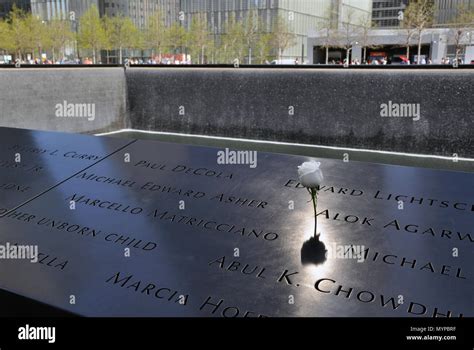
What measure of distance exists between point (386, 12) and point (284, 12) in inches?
837

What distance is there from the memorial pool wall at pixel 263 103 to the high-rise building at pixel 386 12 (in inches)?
2242

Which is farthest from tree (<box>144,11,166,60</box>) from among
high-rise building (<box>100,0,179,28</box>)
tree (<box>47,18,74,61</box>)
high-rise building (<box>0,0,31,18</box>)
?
high-rise building (<box>0,0,31,18</box>)

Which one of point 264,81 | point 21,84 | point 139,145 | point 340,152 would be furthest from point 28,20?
point 139,145

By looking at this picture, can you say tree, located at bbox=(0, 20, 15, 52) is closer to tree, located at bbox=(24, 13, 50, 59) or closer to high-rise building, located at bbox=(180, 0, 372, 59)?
tree, located at bbox=(24, 13, 50, 59)

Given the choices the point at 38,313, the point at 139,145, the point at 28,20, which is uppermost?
the point at 28,20

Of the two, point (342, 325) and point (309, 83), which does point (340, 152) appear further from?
point (342, 325)

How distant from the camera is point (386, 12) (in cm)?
6706

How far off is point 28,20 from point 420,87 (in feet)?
123

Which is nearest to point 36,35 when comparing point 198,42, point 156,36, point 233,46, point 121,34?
point 121,34

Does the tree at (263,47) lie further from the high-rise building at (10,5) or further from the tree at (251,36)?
the high-rise building at (10,5)

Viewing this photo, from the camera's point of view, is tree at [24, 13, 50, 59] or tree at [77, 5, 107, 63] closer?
tree at [24, 13, 50, 59]

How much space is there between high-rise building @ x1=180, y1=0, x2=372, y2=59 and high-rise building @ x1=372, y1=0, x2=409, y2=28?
5782 mm

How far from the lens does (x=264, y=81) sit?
529 inches

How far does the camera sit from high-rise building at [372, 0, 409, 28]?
65.4 m
